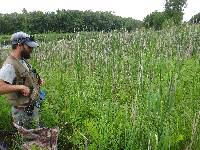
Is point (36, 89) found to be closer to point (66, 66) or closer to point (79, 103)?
point (79, 103)

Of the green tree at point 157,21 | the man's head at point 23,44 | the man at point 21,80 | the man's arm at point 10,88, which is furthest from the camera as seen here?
the green tree at point 157,21

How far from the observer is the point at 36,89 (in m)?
5.47

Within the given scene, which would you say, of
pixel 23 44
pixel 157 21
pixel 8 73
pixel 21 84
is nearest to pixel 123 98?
pixel 21 84

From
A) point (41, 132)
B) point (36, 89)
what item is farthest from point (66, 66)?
point (41, 132)

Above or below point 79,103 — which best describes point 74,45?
above

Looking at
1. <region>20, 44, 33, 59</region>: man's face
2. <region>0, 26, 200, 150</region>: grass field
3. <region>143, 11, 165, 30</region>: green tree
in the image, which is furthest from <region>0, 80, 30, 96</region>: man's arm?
<region>143, 11, 165, 30</region>: green tree

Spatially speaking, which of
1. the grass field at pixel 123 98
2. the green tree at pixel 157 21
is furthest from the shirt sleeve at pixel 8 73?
the green tree at pixel 157 21

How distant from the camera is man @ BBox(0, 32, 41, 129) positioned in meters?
5.26

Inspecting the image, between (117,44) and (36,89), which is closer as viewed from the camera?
(36,89)

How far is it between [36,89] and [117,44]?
370 cm

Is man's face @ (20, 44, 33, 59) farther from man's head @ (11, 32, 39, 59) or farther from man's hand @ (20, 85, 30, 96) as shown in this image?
man's hand @ (20, 85, 30, 96)

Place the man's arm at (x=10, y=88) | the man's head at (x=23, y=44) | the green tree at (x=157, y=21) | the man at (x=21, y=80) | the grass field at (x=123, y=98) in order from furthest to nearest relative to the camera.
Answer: the green tree at (x=157, y=21) < the man's head at (x=23, y=44) < the man at (x=21, y=80) < the man's arm at (x=10, y=88) < the grass field at (x=123, y=98)

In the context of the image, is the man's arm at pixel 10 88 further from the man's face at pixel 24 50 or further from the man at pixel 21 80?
the man's face at pixel 24 50

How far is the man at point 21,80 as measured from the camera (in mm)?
5262
